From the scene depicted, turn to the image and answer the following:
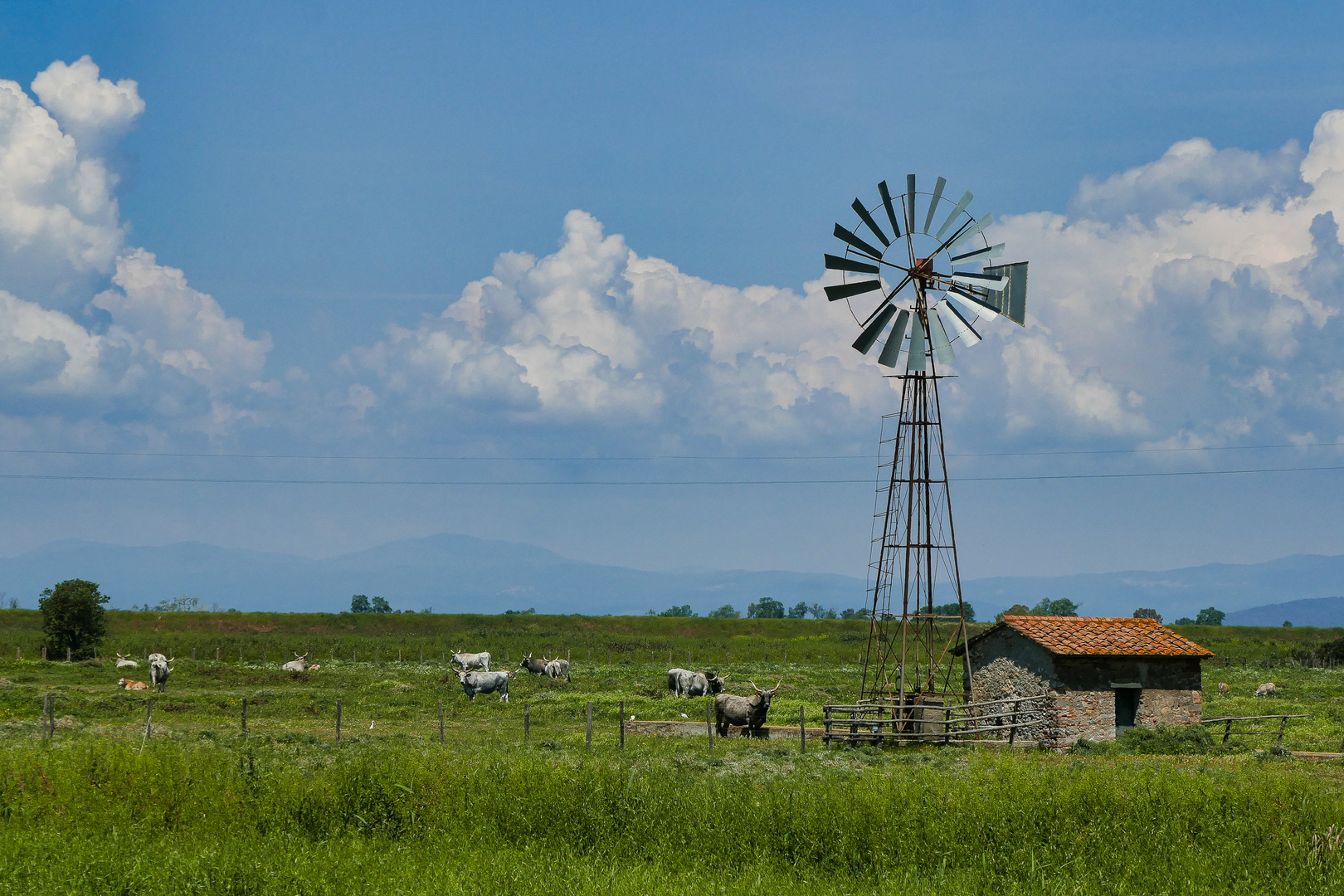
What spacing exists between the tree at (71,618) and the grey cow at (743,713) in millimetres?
54354

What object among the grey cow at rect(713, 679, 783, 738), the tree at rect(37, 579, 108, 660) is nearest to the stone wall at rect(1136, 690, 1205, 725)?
the grey cow at rect(713, 679, 783, 738)

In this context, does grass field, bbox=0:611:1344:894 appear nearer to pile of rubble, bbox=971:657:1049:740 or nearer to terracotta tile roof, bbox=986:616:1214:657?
pile of rubble, bbox=971:657:1049:740

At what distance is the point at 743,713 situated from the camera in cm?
3784

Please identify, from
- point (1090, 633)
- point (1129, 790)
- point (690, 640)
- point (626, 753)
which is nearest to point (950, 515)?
point (1090, 633)

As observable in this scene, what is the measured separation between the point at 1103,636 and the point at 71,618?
220 ft

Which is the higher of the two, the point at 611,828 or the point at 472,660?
the point at 611,828

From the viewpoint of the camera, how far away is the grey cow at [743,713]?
3778 centimetres

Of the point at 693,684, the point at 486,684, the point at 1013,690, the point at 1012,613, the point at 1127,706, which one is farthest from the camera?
the point at 1012,613

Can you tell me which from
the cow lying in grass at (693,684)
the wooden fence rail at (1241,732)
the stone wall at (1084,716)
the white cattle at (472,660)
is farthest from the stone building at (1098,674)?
the white cattle at (472,660)

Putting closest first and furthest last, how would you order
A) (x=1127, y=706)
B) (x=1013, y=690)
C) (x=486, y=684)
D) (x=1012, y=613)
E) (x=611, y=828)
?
(x=611, y=828) → (x=1127, y=706) → (x=1013, y=690) → (x=486, y=684) → (x=1012, y=613)

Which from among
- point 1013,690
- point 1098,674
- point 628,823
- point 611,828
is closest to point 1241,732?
point 1098,674

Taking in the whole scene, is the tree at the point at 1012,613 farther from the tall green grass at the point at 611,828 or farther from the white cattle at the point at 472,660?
the white cattle at the point at 472,660

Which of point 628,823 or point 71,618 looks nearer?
point 628,823

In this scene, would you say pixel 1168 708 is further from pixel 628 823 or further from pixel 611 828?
pixel 611 828
